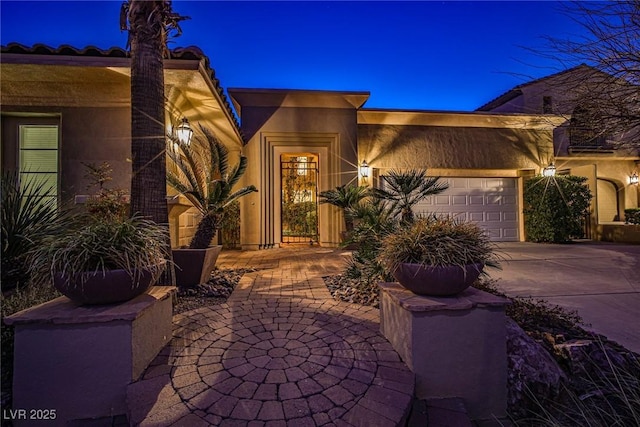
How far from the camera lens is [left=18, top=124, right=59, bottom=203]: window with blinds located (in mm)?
5379

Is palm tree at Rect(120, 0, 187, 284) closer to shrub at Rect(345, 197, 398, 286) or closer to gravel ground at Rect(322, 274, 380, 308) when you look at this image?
gravel ground at Rect(322, 274, 380, 308)

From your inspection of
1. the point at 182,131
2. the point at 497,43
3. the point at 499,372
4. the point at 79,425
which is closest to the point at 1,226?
the point at 79,425

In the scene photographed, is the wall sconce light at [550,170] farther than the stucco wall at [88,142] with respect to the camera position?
Yes

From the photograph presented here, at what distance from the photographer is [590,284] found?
4156 mm

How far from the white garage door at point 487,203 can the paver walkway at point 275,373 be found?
7757mm

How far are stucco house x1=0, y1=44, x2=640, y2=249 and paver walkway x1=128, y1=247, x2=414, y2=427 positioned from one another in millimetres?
3186

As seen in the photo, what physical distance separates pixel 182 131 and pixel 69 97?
214 cm

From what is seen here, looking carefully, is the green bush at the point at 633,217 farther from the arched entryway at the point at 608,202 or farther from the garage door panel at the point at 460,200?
the garage door panel at the point at 460,200

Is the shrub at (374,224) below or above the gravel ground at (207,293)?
above

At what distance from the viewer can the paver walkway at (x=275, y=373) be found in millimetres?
1497

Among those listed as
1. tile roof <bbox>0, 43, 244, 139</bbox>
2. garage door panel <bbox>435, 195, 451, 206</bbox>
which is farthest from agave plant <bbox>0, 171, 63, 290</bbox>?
garage door panel <bbox>435, 195, 451, 206</bbox>

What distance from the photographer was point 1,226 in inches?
114

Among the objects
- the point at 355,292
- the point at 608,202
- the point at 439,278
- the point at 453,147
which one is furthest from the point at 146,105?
the point at 608,202

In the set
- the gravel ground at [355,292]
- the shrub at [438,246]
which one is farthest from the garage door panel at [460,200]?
the shrub at [438,246]
